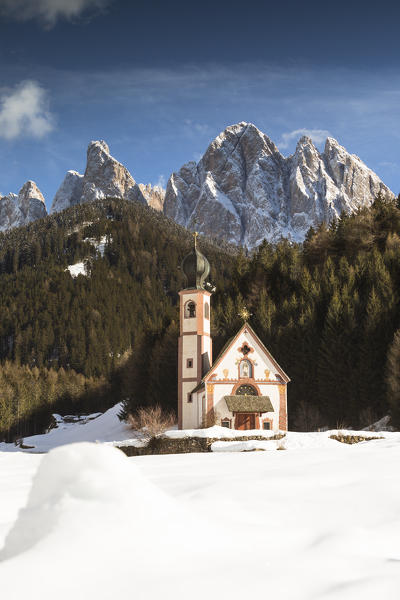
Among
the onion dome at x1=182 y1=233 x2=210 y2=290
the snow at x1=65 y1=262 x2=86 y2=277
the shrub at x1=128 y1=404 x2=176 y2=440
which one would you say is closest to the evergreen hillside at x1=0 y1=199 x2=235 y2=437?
the snow at x1=65 y1=262 x2=86 y2=277

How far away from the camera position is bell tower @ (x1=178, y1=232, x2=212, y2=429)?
42.9 metres

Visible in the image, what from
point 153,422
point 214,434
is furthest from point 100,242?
point 214,434

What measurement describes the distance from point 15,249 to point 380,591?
17389 cm

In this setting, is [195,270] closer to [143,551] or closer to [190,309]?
[190,309]

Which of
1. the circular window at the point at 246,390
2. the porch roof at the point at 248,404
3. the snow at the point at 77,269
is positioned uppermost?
the snow at the point at 77,269

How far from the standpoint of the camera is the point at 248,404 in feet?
131

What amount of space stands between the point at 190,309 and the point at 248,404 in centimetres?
905

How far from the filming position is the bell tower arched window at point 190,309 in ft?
146

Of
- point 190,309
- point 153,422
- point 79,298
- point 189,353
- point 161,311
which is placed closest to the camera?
point 153,422

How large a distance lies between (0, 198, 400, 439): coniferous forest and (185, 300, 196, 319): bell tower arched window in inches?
317

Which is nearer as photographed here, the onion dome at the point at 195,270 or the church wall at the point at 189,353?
the church wall at the point at 189,353

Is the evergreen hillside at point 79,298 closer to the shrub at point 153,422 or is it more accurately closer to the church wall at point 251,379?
the shrub at point 153,422

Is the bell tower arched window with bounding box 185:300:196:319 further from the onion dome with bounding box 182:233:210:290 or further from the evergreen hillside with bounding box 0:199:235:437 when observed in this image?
the evergreen hillside with bounding box 0:199:235:437

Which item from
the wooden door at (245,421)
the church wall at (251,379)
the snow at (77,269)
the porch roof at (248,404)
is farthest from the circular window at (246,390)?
the snow at (77,269)
